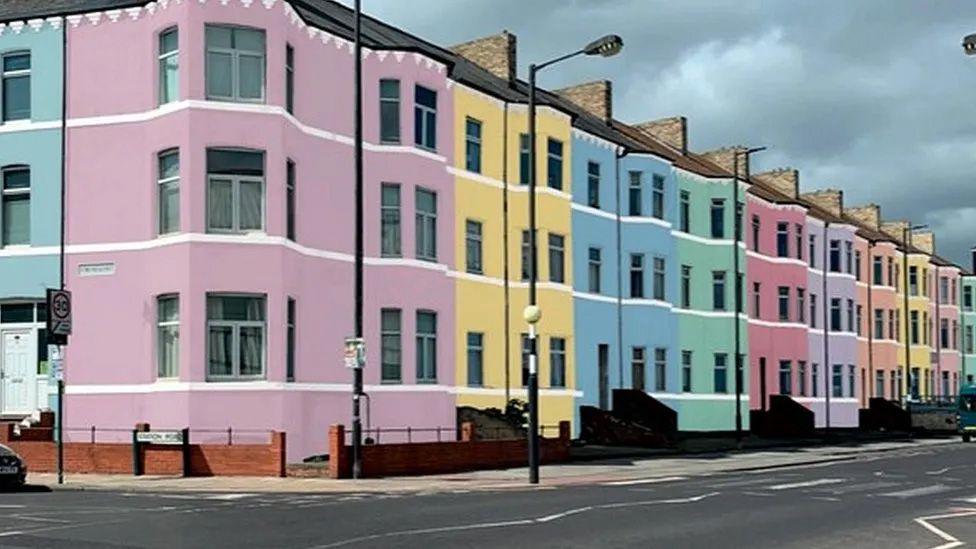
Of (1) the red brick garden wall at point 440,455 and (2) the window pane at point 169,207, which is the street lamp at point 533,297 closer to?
(1) the red brick garden wall at point 440,455

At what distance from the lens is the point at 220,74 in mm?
32219

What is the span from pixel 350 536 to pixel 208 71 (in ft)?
59.7

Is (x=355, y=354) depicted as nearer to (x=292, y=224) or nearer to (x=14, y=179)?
(x=292, y=224)

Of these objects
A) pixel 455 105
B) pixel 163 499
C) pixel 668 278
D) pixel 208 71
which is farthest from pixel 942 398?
pixel 163 499

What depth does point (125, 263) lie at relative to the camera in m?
33.0

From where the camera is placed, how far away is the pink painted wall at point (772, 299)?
6137 centimetres

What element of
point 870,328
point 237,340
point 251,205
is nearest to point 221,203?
point 251,205

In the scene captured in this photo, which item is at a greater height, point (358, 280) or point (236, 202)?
point (236, 202)

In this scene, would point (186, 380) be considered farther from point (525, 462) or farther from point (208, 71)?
point (525, 462)

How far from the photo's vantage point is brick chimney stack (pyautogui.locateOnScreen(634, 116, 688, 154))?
2509 inches

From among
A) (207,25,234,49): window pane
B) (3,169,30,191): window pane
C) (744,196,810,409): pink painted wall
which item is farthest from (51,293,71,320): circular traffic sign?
(744,196,810,409): pink painted wall

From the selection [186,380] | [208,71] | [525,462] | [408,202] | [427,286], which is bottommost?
[525,462]

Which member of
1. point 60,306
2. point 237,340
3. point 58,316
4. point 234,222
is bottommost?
point 237,340

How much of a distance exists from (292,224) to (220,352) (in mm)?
4234
